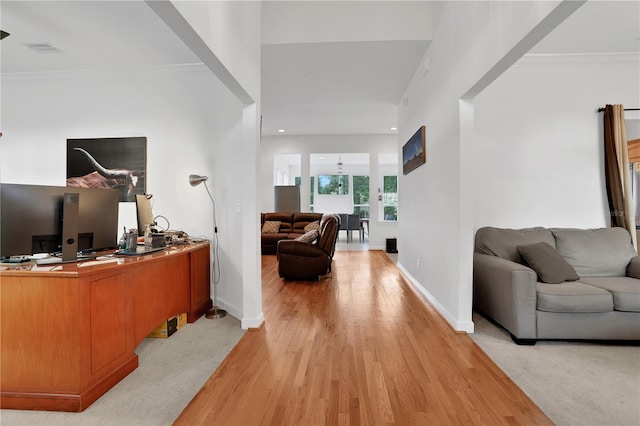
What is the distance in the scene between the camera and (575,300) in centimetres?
247

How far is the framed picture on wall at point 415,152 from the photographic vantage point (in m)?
3.97

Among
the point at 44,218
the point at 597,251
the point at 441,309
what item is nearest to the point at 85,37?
the point at 44,218

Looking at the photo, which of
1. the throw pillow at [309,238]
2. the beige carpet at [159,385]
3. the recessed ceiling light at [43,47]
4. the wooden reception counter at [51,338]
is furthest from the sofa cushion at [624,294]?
Result: the recessed ceiling light at [43,47]

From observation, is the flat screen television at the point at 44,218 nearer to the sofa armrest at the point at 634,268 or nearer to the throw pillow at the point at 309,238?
the throw pillow at the point at 309,238

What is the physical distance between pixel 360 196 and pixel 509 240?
9.40m

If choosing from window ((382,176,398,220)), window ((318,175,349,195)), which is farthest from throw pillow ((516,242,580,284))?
window ((318,175,349,195))

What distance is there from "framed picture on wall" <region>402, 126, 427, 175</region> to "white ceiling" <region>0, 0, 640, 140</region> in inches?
39.0

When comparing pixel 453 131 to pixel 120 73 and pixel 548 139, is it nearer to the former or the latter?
pixel 548 139

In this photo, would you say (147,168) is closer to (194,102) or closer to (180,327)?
(194,102)

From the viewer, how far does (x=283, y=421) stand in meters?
1.64

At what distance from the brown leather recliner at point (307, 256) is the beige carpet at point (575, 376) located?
251cm

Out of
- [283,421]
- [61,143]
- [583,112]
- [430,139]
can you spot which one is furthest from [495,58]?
[61,143]

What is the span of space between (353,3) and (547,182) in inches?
126

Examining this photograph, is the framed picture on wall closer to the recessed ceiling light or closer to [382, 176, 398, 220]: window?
[382, 176, 398, 220]: window
